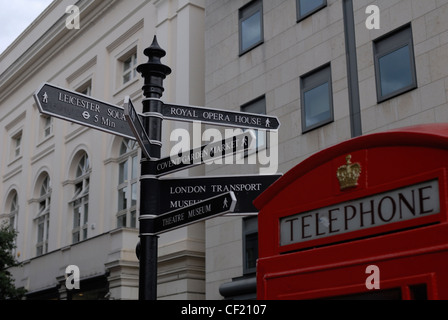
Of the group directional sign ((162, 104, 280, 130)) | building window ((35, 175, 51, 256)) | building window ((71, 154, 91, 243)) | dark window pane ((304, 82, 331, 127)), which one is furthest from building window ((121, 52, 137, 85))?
directional sign ((162, 104, 280, 130))

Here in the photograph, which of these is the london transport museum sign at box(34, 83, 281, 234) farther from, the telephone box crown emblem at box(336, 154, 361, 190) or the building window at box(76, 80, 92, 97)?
the building window at box(76, 80, 92, 97)

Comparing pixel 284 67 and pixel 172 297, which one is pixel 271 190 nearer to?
pixel 284 67

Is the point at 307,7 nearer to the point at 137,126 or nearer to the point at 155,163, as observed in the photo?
the point at 155,163

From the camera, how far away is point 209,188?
6.78 m

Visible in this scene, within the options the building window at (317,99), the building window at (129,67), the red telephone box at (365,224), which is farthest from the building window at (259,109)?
the red telephone box at (365,224)

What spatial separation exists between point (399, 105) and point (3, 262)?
50.7 feet

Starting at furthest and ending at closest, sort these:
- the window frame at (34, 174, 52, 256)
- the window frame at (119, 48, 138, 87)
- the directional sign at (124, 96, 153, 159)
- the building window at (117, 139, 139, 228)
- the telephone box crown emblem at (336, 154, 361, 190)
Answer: the window frame at (34, 174, 52, 256)
the window frame at (119, 48, 138, 87)
the building window at (117, 139, 139, 228)
the directional sign at (124, 96, 153, 159)
the telephone box crown emblem at (336, 154, 361, 190)

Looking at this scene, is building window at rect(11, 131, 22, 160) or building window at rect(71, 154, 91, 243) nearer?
building window at rect(71, 154, 91, 243)

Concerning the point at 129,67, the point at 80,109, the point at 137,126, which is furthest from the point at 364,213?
the point at 129,67

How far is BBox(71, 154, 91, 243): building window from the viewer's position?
2595 centimetres

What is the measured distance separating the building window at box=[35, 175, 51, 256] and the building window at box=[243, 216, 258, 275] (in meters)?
13.1

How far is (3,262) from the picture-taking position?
2370 centimetres

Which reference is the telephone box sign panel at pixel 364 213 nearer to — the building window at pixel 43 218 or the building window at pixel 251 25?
the building window at pixel 251 25
